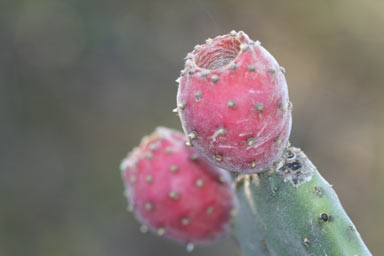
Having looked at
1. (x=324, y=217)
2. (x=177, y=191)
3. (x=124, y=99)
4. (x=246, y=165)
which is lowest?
(x=324, y=217)

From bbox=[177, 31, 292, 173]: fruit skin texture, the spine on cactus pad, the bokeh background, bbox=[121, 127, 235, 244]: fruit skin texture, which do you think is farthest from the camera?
the bokeh background

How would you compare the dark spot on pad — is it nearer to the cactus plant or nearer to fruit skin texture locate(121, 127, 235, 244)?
the cactus plant

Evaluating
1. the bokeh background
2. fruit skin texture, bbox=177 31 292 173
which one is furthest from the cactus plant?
the bokeh background

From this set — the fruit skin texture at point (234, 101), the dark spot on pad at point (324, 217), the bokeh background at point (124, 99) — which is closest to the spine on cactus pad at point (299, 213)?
the dark spot on pad at point (324, 217)

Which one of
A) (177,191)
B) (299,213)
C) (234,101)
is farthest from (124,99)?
(234,101)

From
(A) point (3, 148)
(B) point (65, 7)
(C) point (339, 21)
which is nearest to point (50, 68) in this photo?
(B) point (65, 7)

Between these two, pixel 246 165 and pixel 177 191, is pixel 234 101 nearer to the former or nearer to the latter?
pixel 246 165

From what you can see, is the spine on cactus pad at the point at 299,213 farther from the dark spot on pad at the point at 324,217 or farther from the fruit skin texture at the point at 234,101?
the fruit skin texture at the point at 234,101
